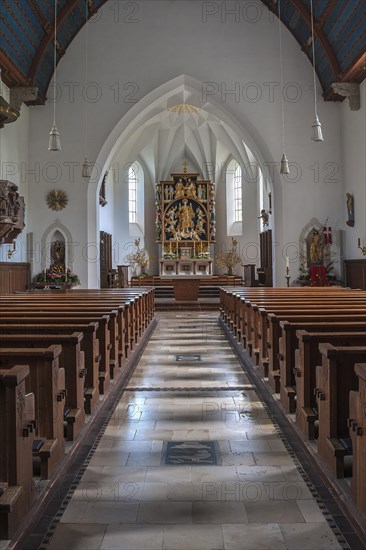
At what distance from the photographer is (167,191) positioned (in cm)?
2955

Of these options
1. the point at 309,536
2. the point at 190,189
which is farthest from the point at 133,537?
the point at 190,189

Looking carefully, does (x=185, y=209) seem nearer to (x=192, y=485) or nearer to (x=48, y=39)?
(x=48, y=39)

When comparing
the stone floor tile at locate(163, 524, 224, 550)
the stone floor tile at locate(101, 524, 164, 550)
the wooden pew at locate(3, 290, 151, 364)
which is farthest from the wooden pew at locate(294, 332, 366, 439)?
the wooden pew at locate(3, 290, 151, 364)

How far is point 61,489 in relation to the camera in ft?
11.6

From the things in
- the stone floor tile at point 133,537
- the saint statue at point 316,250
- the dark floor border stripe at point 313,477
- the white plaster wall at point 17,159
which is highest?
the white plaster wall at point 17,159

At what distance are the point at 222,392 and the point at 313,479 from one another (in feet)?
8.85

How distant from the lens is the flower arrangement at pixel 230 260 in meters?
27.6

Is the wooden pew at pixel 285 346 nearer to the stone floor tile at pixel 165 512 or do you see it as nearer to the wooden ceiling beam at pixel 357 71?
the stone floor tile at pixel 165 512

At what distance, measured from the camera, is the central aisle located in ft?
9.54

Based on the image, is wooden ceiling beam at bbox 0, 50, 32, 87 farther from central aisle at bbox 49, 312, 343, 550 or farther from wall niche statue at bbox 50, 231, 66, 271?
central aisle at bbox 49, 312, 343, 550

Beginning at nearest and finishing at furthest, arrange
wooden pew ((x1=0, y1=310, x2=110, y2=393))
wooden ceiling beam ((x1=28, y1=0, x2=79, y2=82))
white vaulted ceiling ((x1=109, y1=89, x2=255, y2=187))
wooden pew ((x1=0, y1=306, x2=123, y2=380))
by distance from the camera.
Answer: wooden pew ((x1=0, y1=310, x2=110, y2=393))
wooden pew ((x1=0, y1=306, x2=123, y2=380))
wooden ceiling beam ((x1=28, y1=0, x2=79, y2=82))
white vaulted ceiling ((x1=109, y1=89, x2=255, y2=187))

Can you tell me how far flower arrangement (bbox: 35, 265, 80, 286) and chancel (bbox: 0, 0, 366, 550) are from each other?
0.24 feet

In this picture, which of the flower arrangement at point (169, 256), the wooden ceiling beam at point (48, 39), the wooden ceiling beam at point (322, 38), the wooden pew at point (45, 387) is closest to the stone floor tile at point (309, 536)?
the wooden pew at point (45, 387)

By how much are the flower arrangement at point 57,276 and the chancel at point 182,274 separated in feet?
0.24
